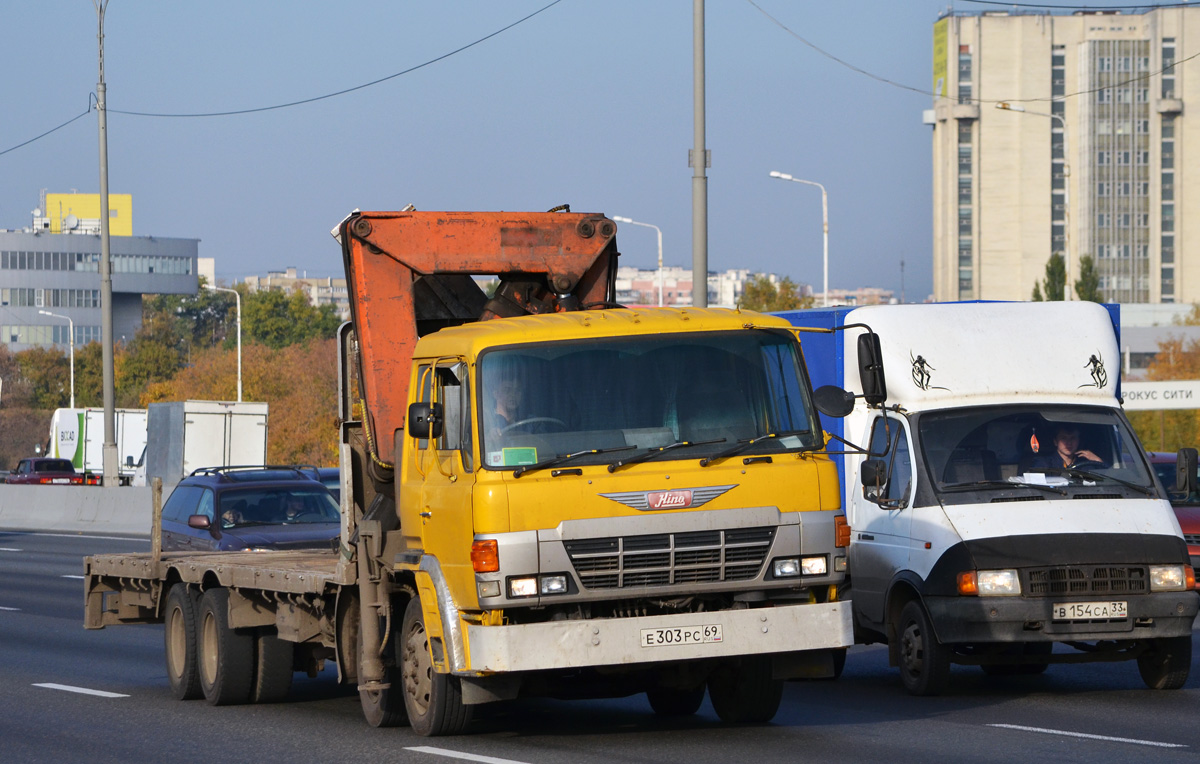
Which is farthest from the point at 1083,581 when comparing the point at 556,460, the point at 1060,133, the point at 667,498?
the point at 1060,133

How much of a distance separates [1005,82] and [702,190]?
415 feet

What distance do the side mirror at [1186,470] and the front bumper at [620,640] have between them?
3944mm

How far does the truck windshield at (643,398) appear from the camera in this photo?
8.95m

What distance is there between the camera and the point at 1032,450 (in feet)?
38.3

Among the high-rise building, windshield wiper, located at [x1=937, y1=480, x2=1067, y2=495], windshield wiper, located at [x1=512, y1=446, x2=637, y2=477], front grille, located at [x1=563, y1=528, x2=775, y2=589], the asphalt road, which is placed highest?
the high-rise building

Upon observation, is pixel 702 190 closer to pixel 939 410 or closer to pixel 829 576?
pixel 939 410

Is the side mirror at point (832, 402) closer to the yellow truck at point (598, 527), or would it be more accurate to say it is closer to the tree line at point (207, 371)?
the yellow truck at point (598, 527)

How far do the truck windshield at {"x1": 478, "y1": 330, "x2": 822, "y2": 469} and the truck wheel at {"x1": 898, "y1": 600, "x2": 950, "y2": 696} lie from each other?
2.65 m

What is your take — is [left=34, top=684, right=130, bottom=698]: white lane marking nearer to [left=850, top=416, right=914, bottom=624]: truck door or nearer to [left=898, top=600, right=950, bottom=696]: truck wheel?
[left=850, top=416, right=914, bottom=624]: truck door

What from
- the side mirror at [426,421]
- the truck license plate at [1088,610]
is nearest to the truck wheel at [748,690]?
the truck license plate at [1088,610]

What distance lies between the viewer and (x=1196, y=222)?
475 ft

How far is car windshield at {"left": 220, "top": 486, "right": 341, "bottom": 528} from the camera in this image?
18.7 m

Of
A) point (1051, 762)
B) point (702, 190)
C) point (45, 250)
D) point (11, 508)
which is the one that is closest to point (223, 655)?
point (1051, 762)

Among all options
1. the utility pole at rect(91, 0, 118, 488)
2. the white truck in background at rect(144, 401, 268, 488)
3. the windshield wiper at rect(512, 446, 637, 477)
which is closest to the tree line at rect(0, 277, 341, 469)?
the white truck in background at rect(144, 401, 268, 488)
